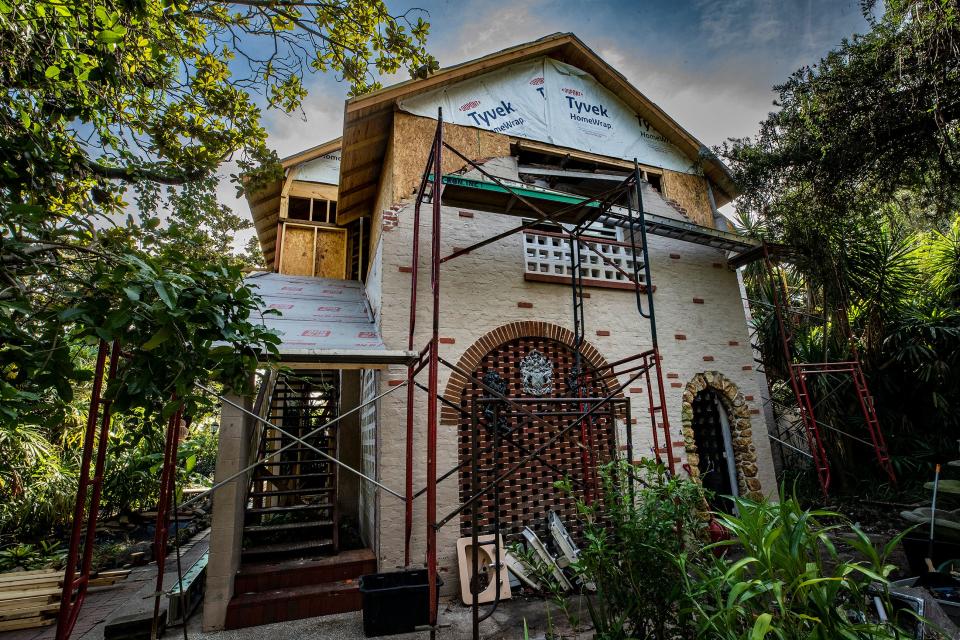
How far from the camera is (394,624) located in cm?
394

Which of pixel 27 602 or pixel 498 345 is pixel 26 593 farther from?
pixel 498 345

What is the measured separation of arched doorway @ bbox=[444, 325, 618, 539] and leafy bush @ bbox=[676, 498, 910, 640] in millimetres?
2708

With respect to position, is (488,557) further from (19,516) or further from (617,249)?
(19,516)

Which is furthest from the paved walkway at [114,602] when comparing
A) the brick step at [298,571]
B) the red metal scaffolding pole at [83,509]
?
the red metal scaffolding pole at [83,509]

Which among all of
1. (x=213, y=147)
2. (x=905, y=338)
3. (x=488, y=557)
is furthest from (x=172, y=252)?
(x=905, y=338)

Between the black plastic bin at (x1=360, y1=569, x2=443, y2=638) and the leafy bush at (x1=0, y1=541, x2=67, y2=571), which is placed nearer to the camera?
the black plastic bin at (x1=360, y1=569, x2=443, y2=638)

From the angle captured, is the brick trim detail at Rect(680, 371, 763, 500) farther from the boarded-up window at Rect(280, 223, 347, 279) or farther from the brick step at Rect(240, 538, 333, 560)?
the boarded-up window at Rect(280, 223, 347, 279)

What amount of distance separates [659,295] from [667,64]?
3219mm

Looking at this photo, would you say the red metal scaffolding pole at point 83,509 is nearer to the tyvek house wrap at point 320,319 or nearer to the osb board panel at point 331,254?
the tyvek house wrap at point 320,319

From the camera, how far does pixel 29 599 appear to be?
14.6 feet

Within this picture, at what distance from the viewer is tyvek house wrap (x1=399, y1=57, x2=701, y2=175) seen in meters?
6.63

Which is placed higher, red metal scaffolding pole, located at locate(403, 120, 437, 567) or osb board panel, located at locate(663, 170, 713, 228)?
osb board panel, located at locate(663, 170, 713, 228)

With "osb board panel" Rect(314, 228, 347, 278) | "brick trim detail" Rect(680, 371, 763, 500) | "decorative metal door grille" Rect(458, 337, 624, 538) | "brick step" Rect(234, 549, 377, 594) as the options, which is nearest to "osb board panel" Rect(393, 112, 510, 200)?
"decorative metal door grille" Rect(458, 337, 624, 538)

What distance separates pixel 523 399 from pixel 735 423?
474cm
